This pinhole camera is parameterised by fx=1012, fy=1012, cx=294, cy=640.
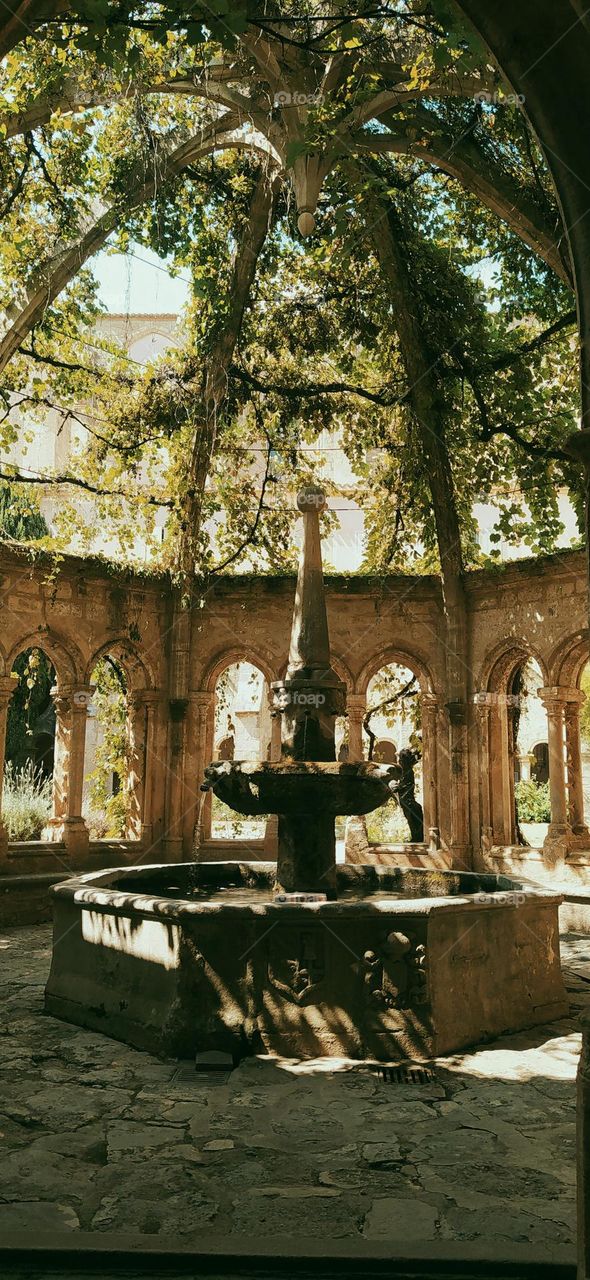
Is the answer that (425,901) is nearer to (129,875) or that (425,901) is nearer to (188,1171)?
(188,1171)

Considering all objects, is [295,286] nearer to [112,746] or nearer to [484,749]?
[484,749]

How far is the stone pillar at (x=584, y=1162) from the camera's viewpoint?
100 inches

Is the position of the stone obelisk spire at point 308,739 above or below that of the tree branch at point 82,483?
below

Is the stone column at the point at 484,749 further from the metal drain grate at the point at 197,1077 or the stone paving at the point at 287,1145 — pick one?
the metal drain grate at the point at 197,1077

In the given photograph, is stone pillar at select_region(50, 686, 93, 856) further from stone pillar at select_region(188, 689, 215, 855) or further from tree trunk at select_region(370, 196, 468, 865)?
tree trunk at select_region(370, 196, 468, 865)

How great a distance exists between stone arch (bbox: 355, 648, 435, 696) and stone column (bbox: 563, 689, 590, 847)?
1816mm

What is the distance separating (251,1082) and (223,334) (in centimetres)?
823

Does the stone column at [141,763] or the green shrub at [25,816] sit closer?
the stone column at [141,763]

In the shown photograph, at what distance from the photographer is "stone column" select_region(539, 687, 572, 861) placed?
11.4 m

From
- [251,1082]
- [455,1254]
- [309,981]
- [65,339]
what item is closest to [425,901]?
[309,981]

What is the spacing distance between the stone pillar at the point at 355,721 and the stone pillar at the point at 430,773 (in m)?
0.77

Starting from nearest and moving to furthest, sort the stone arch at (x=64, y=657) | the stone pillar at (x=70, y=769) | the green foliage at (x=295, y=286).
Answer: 1. the green foliage at (x=295, y=286)
2. the stone pillar at (x=70, y=769)
3. the stone arch at (x=64, y=657)

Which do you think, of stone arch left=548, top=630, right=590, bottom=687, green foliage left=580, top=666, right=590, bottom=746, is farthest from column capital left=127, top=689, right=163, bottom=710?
green foliage left=580, top=666, right=590, bottom=746

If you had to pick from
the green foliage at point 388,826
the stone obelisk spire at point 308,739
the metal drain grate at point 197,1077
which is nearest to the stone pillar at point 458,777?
the green foliage at point 388,826
